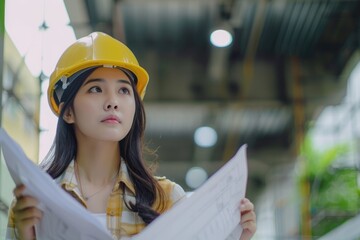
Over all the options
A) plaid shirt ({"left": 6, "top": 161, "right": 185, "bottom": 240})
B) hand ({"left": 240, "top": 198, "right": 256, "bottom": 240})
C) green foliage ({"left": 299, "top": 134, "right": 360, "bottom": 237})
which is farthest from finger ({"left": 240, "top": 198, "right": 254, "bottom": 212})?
green foliage ({"left": 299, "top": 134, "right": 360, "bottom": 237})

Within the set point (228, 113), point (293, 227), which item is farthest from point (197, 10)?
point (293, 227)

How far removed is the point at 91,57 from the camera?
1438mm

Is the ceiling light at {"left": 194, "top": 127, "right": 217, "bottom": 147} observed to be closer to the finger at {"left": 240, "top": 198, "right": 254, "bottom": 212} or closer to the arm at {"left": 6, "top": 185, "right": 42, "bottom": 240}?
the finger at {"left": 240, "top": 198, "right": 254, "bottom": 212}

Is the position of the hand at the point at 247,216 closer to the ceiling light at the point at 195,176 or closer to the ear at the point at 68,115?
the ear at the point at 68,115

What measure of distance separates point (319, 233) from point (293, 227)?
4.02ft

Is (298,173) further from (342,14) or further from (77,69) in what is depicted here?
(77,69)

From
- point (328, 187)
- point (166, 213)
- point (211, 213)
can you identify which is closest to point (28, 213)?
point (166, 213)

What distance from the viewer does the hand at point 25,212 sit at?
3.84 ft

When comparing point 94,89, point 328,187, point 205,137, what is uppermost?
point 205,137

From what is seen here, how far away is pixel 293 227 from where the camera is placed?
11.5 metres

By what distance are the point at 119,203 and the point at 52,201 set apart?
268 millimetres

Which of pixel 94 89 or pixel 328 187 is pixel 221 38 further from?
pixel 94 89

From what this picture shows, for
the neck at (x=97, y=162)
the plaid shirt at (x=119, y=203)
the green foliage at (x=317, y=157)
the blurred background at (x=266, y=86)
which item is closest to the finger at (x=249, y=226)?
the plaid shirt at (x=119, y=203)

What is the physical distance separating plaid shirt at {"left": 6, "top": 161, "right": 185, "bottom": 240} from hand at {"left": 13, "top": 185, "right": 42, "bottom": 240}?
0.17m
